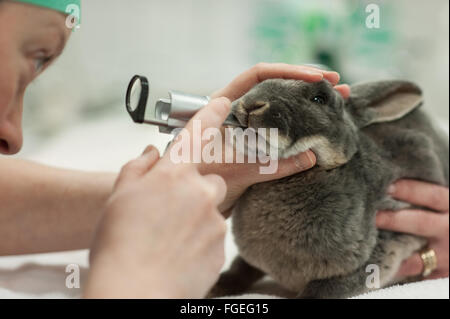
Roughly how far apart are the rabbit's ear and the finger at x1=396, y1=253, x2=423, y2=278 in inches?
A: 12.1

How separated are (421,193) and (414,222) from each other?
69 mm

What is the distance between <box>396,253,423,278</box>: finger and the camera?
1.08 meters

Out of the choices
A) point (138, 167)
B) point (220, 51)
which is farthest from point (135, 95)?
point (220, 51)

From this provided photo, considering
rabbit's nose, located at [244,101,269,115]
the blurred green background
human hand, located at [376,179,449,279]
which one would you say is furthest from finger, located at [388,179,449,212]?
the blurred green background

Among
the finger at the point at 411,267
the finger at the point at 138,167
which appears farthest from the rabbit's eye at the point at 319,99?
the finger at the point at 411,267

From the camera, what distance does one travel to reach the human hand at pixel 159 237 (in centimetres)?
54

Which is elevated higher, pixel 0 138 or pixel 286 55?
pixel 286 55

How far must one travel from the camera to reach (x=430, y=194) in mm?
1082

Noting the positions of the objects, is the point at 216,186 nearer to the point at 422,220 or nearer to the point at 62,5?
the point at 62,5

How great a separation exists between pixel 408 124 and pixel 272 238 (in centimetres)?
44

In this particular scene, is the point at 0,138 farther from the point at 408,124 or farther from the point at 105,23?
the point at 105,23

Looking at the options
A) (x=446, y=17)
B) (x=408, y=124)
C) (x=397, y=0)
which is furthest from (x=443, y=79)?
(x=408, y=124)

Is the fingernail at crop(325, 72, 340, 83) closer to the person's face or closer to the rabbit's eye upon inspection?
the rabbit's eye
